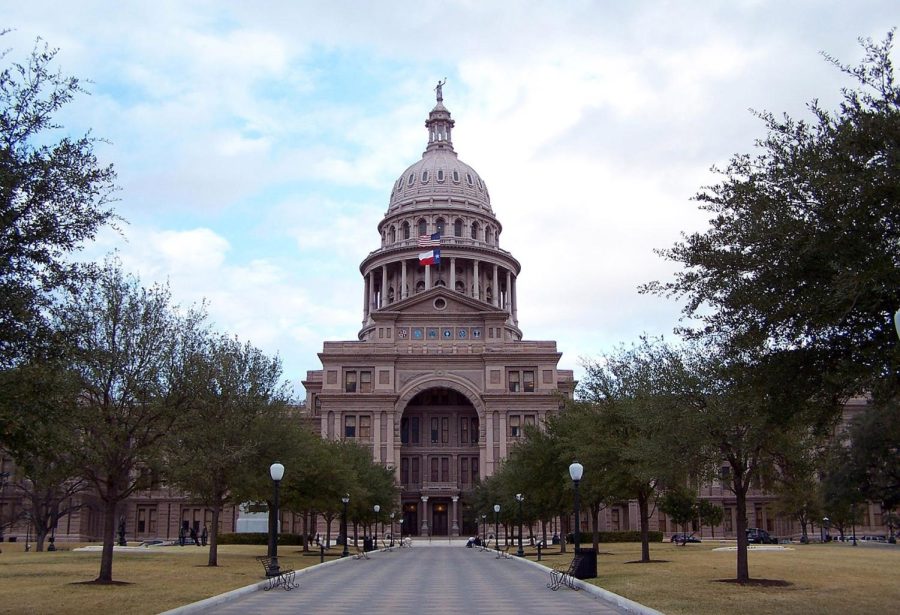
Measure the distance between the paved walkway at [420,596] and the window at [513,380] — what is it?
6832cm

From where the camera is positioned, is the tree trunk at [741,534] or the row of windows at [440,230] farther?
the row of windows at [440,230]

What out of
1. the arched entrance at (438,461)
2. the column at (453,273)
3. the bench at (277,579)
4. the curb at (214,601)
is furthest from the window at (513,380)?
the curb at (214,601)

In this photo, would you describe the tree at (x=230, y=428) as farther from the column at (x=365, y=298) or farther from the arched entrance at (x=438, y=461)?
the column at (x=365, y=298)

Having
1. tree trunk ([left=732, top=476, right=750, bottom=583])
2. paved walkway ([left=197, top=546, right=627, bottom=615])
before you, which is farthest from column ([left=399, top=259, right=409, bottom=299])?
tree trunk ([left=732, top=476, right=750, bottom=583])

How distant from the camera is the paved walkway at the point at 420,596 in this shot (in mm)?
22422

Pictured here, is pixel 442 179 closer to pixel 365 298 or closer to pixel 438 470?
pixel 365 298

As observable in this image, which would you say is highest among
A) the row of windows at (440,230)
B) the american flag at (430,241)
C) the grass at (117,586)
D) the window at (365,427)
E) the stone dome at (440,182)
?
the stone dome at (440,182)

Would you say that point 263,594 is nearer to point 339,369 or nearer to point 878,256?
point 878,256

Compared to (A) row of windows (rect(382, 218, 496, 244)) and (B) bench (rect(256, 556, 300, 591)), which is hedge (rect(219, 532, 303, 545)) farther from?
(A) row of windows (rect(382, 218, 496, 244))

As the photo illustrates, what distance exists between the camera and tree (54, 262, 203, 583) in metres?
30.9

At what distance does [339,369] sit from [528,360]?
22.3 metres

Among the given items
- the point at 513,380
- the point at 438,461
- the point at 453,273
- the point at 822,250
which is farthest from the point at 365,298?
the point at 822,250

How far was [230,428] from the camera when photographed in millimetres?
44031

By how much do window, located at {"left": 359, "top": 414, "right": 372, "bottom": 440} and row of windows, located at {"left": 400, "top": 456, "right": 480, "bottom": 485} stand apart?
7136mm
